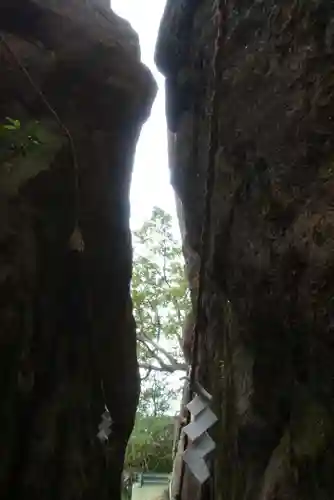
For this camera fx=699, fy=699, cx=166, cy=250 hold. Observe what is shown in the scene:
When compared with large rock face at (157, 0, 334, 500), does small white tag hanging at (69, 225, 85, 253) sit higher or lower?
higher

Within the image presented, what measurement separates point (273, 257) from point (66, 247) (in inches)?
118

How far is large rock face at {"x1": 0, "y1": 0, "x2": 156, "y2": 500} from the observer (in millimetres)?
5355

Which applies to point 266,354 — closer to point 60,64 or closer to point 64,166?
point 64,166

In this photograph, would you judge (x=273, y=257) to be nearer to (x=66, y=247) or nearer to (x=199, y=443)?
(x=199, y=443)

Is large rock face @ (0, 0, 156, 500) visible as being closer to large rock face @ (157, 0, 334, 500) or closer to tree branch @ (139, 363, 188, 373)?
large rock face @ (157, 0, 334, 500)

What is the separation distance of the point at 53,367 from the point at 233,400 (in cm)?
240

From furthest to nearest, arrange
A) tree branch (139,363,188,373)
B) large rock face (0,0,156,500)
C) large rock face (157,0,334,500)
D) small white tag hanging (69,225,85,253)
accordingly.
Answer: tree branch (139,363,188,373) < small white tag hanging (69,225,85,253) < large rock face (0,0,156,500) < large rock face (157,0,334,500)

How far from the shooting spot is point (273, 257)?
3318mm

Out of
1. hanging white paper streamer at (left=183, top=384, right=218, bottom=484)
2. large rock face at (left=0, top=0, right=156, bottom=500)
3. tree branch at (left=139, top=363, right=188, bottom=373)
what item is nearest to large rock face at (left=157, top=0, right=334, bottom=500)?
hanging white paper streamer at (left=183, top=384, right=218, bottom=484)

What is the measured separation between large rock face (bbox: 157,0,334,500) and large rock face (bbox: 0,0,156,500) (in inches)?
60.9

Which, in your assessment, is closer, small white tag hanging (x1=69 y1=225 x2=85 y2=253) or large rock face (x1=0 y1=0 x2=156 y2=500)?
large rock face (x1=0 y1=0 x2=156 y2=500)

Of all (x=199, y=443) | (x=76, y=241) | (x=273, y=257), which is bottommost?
(x=199, y=443)

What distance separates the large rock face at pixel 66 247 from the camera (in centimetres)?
536

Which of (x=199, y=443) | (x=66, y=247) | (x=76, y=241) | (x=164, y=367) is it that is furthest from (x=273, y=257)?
(x=164, y=367)
